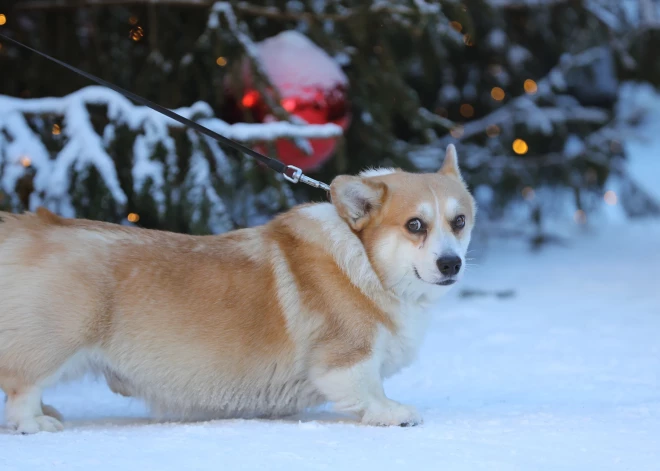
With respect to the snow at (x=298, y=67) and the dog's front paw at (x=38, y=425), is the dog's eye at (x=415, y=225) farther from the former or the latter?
the snow at (x=298, y=67)

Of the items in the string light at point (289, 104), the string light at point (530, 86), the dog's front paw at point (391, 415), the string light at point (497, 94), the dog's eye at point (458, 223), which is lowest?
the string light at point (497, 94)

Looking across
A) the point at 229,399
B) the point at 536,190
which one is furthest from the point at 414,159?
the point at 229,399

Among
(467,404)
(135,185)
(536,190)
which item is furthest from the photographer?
(536,190)

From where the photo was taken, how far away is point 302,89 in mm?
4652

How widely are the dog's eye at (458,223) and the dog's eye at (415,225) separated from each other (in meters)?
0.14

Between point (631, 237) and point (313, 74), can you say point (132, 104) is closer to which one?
point (313, 74)

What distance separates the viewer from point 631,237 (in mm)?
7414

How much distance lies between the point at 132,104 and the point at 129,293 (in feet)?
6.63

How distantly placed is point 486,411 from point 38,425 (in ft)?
4.93

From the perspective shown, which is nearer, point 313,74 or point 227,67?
point 313,74

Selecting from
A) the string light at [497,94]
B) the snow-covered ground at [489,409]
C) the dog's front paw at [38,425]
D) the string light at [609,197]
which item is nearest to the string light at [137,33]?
the snow-covered ground at [489,409]

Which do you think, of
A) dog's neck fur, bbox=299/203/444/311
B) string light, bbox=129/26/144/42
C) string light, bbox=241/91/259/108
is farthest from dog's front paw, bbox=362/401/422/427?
string light, bbox=129/26/144/42

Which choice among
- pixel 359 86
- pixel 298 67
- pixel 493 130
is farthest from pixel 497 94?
pixel 298 67

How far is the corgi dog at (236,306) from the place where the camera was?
9.00 feet
